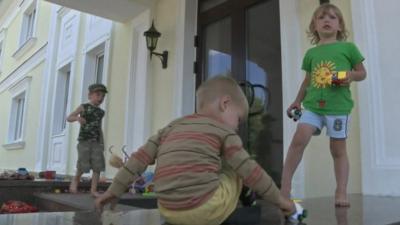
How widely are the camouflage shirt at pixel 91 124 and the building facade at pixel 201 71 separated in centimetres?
98

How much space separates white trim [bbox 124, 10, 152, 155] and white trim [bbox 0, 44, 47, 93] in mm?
5323

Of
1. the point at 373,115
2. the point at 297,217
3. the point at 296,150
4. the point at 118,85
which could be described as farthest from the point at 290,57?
the point at 118,85

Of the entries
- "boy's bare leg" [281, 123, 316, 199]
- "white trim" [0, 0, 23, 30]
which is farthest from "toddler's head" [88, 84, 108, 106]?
"white trim" [0, 0, 23, 30]

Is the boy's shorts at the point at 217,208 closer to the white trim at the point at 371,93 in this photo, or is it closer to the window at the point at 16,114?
the white trim at the point at 371,93

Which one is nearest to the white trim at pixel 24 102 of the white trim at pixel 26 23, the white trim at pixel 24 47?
the white trim at pixel 24 47

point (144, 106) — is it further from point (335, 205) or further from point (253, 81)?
point (335, 205)

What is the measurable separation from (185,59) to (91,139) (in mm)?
1520

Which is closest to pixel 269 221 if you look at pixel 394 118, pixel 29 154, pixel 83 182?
pixel 394 118

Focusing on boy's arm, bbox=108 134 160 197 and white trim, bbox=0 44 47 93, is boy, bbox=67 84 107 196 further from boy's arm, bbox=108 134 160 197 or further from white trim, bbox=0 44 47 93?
white trim, bbox=0 44 47 93

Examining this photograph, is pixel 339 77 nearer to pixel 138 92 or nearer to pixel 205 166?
pixel 205 166

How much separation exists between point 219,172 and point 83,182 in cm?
407

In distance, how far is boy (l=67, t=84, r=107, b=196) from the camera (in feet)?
13.9

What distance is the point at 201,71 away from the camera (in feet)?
16.4

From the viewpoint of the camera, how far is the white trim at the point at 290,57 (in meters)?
3.29
